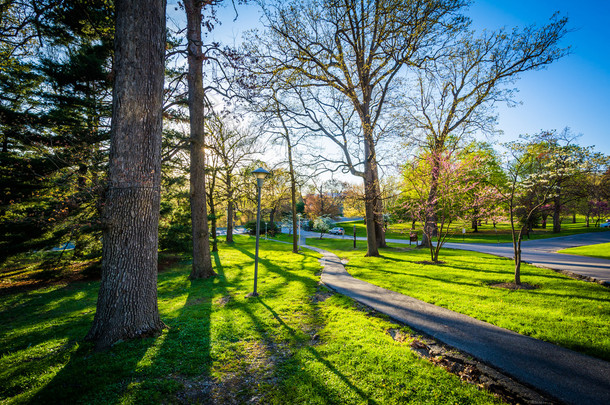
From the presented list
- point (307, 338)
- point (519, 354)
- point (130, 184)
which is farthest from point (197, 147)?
point (519, 354)

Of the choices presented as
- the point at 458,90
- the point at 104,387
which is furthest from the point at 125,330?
the point at 458,90

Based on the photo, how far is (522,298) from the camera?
534 cm

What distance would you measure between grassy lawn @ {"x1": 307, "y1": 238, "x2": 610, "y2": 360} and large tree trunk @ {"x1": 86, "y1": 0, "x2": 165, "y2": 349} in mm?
6112

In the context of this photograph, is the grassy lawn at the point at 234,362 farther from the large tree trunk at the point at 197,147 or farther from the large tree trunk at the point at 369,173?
the large tree trunk at the point at 369,173

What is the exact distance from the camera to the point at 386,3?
28.8 ft

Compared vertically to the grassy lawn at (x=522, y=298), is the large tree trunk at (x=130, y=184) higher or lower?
higher

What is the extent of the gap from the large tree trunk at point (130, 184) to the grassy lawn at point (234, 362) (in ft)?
1.51

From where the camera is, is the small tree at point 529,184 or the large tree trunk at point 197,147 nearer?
the small tree at point 529,184

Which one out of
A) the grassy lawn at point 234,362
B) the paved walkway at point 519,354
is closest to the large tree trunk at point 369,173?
the paved walkway at point 519,354

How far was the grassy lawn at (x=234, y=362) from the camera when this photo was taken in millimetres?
2482

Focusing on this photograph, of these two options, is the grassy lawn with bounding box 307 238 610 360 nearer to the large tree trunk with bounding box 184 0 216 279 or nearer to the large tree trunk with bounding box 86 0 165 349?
the large tree trunk with bounding box 86 0 165 349

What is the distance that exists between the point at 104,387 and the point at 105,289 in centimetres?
144

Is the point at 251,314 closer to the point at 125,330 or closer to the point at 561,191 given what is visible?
the point at 125,330

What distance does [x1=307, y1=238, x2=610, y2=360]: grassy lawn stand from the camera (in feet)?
12.0
